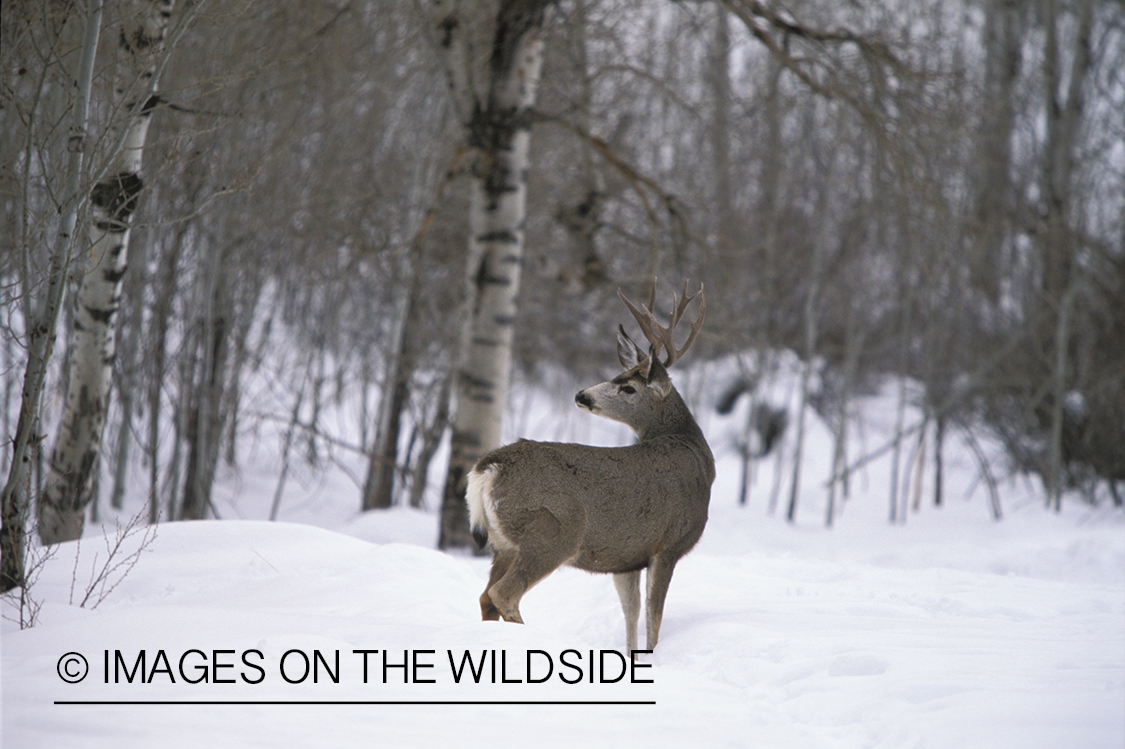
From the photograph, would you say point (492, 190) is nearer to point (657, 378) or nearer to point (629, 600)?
point (657, 378)

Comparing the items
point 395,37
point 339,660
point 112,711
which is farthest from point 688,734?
point 395,37

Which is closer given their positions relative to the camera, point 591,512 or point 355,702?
point 355,702

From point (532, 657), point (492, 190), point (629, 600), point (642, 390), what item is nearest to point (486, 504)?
point (532, 657)

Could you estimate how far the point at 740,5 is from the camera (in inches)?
274

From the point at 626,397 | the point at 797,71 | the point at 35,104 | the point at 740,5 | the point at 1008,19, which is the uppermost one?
the point at 1008,19

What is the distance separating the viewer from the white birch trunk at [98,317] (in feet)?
14.7

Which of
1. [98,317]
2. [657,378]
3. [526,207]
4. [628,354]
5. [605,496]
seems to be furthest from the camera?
[526,207]

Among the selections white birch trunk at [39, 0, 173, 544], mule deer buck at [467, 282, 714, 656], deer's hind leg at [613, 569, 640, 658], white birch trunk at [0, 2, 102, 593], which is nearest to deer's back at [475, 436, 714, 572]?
mule deer buck at [467, 282, 714, 656]

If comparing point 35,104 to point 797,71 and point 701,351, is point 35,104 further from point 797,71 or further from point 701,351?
point 701,351

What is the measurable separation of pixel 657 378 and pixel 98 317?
3.11 m

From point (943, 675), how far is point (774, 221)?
1233 centimetres

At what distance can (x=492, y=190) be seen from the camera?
730 cm

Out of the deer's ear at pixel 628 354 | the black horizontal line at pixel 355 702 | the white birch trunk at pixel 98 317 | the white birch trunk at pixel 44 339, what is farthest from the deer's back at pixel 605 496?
Answer: the white birch trunk at pixel 98 317

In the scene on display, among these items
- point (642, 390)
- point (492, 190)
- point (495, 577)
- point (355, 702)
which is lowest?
point (355, 702)
